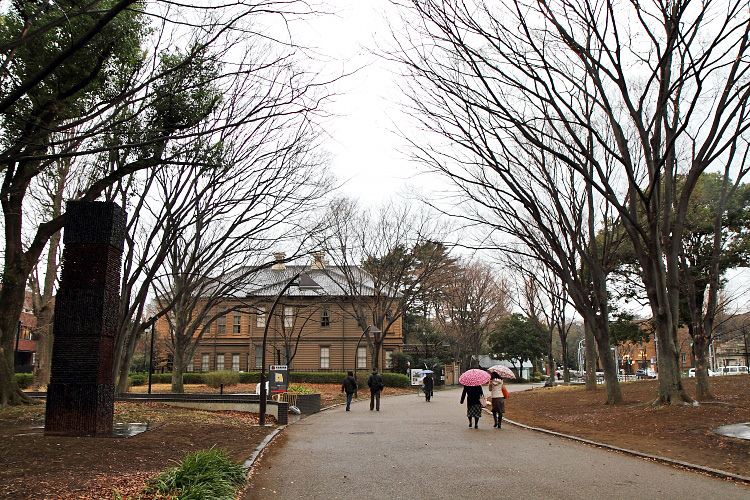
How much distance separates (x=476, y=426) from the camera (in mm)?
14930

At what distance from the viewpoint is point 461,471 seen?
870 cm

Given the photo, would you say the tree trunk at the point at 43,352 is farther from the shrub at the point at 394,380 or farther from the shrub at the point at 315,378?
the shrub at the point at 394,380

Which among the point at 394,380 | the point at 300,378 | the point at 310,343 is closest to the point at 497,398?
the point at 394,380

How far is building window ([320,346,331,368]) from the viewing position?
5197 centimetres

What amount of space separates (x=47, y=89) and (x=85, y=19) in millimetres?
1844

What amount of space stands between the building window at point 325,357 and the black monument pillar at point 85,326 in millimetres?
41273

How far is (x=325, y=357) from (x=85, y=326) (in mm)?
42142

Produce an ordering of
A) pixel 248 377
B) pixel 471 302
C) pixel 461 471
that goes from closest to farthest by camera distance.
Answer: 1. pixel 461 471
2. pixel 248 377
3. pixel 471 302

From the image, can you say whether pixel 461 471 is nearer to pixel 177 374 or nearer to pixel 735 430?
pixel 735 430

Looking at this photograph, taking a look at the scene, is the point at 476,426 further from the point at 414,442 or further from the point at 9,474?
the point at 9,474

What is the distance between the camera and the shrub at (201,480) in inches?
259

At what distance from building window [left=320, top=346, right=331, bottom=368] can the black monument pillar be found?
135ft

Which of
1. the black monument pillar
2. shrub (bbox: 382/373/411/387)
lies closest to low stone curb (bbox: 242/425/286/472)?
the black monument pillar

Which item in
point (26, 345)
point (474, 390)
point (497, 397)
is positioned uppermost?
point (26, 345)
